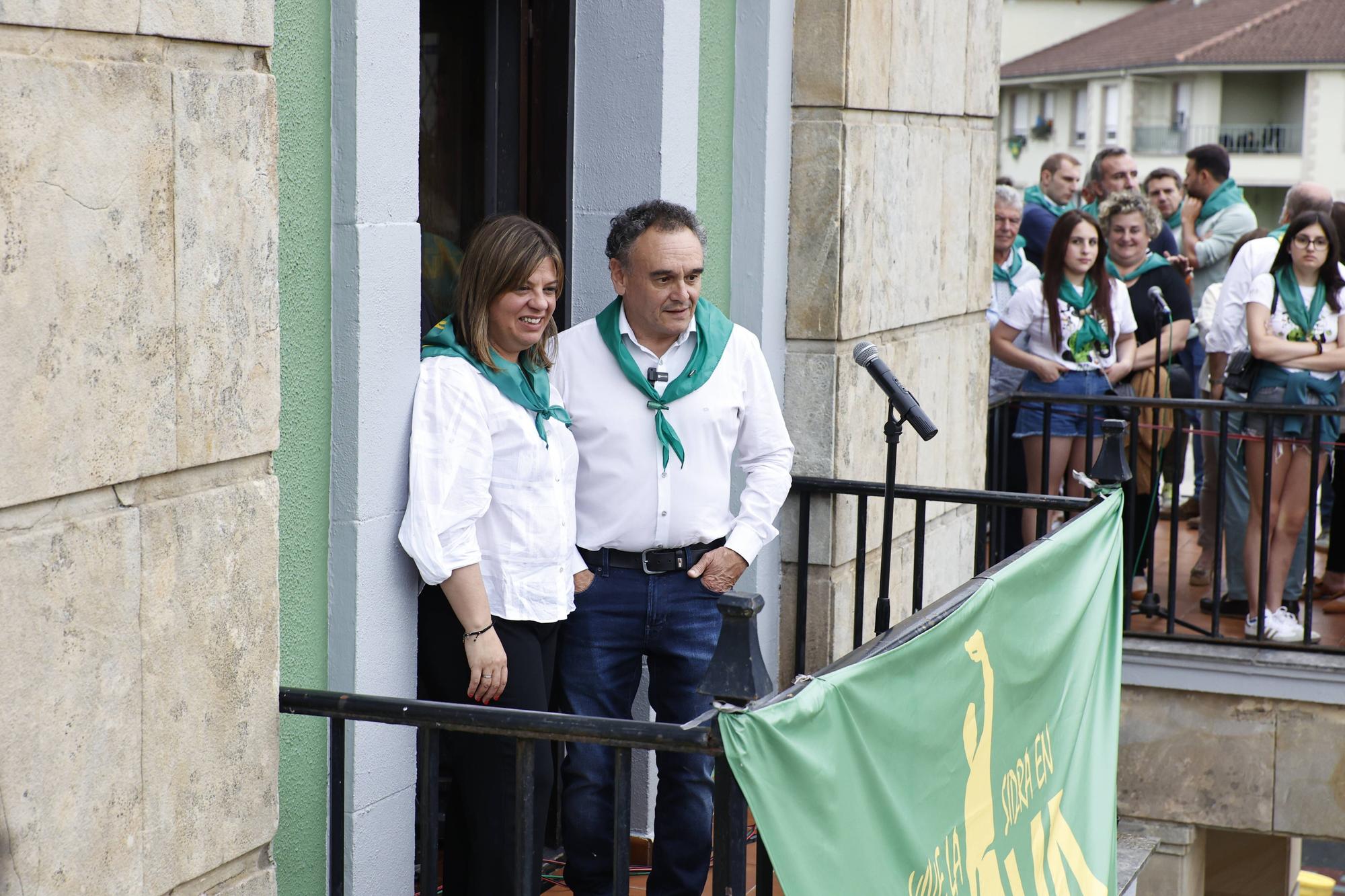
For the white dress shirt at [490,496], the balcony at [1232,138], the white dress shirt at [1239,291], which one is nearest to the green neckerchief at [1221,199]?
the white dress shirt at [1239,291]

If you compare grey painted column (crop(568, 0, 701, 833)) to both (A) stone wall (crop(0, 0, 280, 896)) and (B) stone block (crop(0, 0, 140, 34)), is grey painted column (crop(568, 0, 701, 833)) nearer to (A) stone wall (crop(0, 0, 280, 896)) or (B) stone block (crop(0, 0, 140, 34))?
(A) stone wall (crop(0, 0, 280, 896))

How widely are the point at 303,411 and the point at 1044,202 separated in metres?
6.76

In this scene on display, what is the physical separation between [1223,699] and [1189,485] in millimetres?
5629

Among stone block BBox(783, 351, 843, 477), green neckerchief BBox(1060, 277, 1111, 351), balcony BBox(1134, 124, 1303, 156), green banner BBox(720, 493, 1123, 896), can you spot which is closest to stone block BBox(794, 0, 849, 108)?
stone block BBox(783, 351, 843, 477)

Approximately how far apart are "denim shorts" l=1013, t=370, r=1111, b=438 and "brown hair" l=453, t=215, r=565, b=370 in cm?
405

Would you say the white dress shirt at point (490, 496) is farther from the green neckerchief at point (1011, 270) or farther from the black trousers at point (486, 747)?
the green neckerchief at point (1011, 270)

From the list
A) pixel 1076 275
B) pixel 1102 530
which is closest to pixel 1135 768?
pixel 1076 275

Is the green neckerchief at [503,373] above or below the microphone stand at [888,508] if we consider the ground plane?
above

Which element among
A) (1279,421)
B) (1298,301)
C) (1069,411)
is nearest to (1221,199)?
(1298,301)

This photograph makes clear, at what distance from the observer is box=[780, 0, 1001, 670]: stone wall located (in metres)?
5.45

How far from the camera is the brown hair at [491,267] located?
11.9 feet

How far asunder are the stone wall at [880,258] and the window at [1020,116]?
50005 mm

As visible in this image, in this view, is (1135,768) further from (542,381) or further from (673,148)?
(542,381)

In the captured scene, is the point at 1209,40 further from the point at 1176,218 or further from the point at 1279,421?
the point at 1279,421
